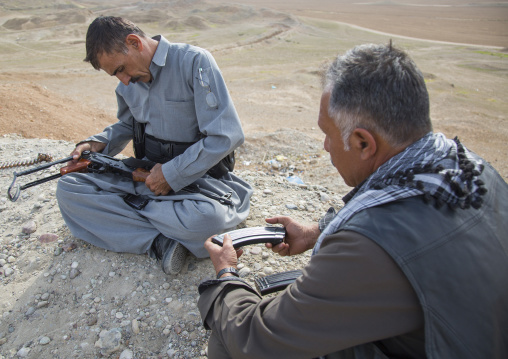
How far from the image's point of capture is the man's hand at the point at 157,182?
259 centimetres

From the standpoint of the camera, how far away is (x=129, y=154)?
592 cm

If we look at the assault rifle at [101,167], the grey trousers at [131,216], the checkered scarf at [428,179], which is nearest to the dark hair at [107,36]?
the assault rifle at [101,167]

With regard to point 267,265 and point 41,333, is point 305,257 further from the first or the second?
point 41,333

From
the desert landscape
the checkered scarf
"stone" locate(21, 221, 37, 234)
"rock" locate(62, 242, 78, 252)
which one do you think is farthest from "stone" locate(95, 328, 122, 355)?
the checkered scarf

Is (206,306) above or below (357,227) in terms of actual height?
below

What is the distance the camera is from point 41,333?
221 centimetres

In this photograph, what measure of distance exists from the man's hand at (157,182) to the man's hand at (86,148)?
66cm

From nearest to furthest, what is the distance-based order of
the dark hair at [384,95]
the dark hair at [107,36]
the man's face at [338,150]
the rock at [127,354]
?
the dark hair at [384,95] → the man's face at [338,150] → the rock at [127,354] → the dark hair at [107,36]

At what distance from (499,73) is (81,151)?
1569 cm

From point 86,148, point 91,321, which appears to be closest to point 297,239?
point 91,321

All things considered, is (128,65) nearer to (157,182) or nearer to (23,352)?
(157,182)

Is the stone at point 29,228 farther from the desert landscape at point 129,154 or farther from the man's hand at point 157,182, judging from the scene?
the man's hand at point 157,182

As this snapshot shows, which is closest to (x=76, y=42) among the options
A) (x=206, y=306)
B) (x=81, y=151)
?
(x=81, y=151)

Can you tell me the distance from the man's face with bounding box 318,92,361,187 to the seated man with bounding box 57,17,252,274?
3.70 feet
